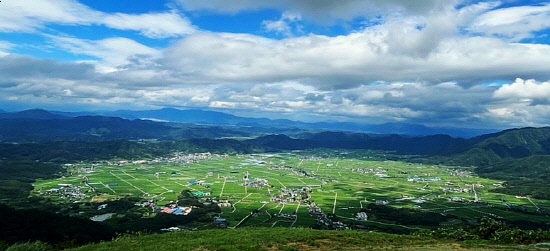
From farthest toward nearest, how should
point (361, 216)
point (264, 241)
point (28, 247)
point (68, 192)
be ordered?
point (68, 192) < point (361, 216) < point (264, 241) < point (28, 247)

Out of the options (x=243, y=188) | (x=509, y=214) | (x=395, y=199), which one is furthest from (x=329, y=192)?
(x=509, y=214)

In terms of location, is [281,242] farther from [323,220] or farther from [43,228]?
[323,220]

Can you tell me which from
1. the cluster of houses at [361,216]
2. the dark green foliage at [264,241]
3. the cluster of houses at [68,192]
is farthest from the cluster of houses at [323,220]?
the cluster of houses at [68,192]

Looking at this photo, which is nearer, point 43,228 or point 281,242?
point 281,242

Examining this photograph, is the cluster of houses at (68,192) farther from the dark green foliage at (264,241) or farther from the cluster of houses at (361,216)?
the dark green foliage at (264,241)

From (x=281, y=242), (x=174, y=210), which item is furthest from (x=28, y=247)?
(x=174, y=210)

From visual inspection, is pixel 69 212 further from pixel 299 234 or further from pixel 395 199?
pixel 395 199
